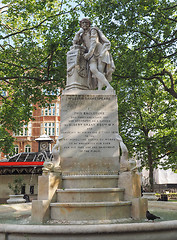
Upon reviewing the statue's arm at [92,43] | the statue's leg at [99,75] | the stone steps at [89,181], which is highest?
the statue's arm at [92,43]

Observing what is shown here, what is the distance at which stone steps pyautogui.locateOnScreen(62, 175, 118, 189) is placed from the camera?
7.31m

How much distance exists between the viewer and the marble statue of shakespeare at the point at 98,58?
9.05 metres

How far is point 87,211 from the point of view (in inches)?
251

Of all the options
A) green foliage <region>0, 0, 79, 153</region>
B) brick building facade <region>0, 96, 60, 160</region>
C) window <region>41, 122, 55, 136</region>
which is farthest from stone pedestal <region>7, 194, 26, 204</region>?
window <region>41, 122, 55, 136</region>

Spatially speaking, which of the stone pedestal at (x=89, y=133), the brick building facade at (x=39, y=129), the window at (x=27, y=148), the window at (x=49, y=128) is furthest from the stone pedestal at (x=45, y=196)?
the window at (x=27, y=148)

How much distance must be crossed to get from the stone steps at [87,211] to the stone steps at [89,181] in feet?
2.79

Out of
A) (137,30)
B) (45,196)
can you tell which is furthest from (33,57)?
(45,196)

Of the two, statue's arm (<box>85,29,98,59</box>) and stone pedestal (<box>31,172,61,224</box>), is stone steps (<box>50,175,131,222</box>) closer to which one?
stone pedestal (<box>31,172,61,224</box>)

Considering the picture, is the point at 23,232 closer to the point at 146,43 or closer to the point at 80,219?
the point at 80,219

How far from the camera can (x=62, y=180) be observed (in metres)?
7.52

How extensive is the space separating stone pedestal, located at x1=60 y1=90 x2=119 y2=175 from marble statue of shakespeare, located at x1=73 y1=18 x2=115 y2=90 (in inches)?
29.5

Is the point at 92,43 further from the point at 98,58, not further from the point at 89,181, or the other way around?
the point at 89,181

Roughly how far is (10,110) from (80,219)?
48.5 ft

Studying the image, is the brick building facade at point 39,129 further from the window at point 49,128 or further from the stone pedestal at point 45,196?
the stone pedestal at point 45,196
